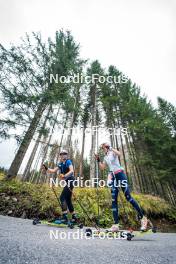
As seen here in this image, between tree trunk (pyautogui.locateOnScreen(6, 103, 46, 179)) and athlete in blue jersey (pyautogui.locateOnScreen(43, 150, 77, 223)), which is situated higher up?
tree trunk (pyautogui.locateOnScreen(6, 103, 46, 179))

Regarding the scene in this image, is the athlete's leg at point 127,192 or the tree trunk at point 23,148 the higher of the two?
the tree trunk at point 23,148

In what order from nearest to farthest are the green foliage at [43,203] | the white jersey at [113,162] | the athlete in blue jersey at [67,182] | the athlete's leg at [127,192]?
the athlete's leg at [127,192] < the white jersey at [113,162] < the athlete in blue jersey at [67,182] < the green foliage at [43,203]

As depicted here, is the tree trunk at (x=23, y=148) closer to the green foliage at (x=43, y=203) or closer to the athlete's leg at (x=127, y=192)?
the green foliage at (x=43, y=203)

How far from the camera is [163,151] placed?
65.2 ft

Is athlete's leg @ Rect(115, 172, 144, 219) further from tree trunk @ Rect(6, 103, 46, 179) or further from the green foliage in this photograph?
tree trunk @ Rect(6, 103, 46, 179)

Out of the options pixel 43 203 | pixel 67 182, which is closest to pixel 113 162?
pixel 67 182

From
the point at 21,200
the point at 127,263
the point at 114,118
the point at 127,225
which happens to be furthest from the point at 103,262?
the point at 114,118

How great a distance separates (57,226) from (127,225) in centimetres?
422

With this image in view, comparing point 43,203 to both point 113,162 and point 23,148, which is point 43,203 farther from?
point 23,148

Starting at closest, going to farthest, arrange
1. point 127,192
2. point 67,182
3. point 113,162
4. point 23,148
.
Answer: point 127,192, point 113,162, point 67,182, point 23,148

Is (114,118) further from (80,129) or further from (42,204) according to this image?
(42,204)

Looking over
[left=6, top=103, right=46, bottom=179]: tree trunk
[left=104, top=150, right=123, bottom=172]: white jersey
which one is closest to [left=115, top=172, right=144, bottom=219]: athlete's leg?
[left=104, top=150, right=123, bottom=172]: white jersey

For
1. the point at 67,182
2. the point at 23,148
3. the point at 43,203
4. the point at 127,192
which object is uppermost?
the point at 23,148

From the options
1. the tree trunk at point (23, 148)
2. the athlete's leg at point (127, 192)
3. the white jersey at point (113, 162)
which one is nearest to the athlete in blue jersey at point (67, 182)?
the white jersey at point (113, 162)
